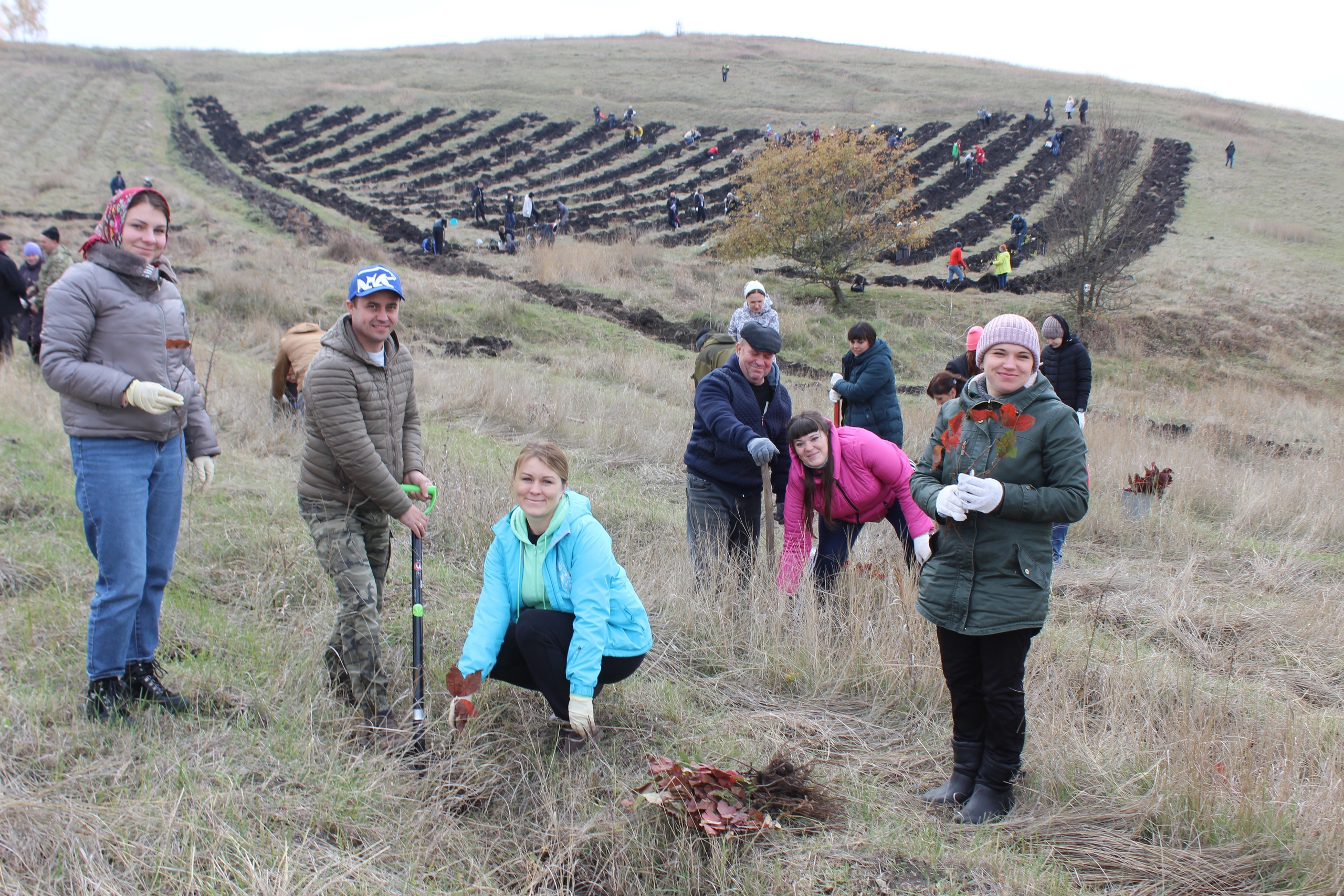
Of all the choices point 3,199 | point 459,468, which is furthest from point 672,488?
point 3,199

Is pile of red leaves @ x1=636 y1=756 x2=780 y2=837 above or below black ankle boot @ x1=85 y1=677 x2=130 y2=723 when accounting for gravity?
above

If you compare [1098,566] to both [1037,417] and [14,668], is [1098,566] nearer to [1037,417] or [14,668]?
[1037,417]

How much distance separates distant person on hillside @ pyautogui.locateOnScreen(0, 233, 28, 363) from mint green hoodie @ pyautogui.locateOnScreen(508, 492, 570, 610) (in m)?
8.86

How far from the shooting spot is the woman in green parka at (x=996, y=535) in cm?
265

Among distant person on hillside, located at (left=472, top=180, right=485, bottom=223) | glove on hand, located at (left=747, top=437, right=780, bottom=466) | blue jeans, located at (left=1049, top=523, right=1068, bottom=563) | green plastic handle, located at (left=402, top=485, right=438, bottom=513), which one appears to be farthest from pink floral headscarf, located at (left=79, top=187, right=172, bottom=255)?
distant person on hillside, located at (left=472, top=180, right=485, bottom=223)

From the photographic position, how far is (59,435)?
6898 mm

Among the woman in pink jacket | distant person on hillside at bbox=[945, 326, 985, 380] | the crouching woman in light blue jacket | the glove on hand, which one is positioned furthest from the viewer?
distant person on hillside at bbox=[945, 326, 985, 380]

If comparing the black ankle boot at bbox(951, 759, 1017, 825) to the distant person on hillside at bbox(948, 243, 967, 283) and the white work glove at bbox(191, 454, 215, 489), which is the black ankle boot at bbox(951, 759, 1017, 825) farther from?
the distant person on hillside at bbox(948, 243, 967, 283)

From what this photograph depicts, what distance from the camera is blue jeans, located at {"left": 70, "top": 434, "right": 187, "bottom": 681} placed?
2869 mm

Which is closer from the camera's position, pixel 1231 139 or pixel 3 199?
pixel 3 199

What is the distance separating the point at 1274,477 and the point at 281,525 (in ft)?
30.6

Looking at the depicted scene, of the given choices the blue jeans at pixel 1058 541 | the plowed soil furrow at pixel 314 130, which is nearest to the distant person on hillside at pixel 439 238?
the blue jeans at pixel 1058 541

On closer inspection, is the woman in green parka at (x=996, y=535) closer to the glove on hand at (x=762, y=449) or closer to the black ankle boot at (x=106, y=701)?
the glove on hand at (x=762, y=449)

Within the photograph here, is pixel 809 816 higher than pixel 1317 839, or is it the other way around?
pixel 1317 839
